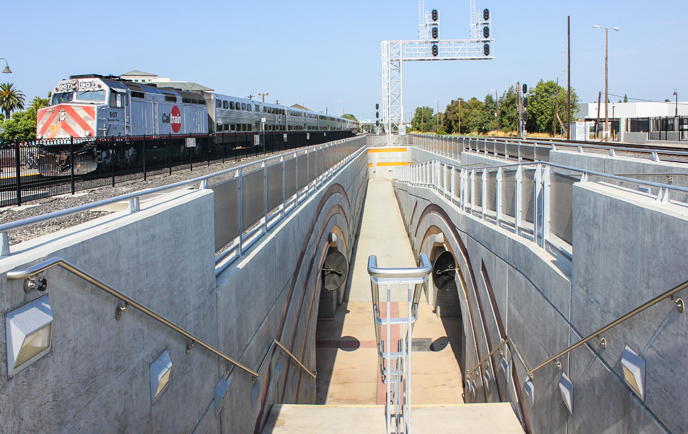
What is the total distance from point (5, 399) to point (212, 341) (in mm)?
3088

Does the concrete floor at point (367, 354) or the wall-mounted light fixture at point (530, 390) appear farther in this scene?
the concrete floor at point (367, 354)

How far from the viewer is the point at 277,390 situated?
9.12 meters

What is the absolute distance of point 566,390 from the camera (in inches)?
245

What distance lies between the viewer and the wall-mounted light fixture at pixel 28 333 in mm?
2895

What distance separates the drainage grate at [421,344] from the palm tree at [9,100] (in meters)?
72.7

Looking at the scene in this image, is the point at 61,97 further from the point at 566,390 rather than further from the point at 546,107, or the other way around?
the point at 546,107

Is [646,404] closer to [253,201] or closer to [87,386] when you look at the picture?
[87,386]

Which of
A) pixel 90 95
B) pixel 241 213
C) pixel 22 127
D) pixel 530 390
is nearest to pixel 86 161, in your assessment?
pixel 90 95

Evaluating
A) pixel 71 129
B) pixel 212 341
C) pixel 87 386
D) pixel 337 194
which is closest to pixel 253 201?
pixel 212 341

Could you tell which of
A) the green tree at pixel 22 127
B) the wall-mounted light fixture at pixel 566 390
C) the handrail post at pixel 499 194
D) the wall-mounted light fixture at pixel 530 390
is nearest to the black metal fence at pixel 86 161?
the handrail post at pixel 499 194

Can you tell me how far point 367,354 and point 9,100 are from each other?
7285 centimetres

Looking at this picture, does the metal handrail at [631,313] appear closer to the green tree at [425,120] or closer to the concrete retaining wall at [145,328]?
the concrete retaining wall at [145,328]

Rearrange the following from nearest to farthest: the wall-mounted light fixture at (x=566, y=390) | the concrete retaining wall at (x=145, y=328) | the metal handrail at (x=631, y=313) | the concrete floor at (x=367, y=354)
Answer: the concrete retaining wall at (x=145, y=328)
the metal handrail at (x=631, y=313)
the wall-mounted light fixture at (x=566, y=390)
the concrete floor at (x=367, y=354)

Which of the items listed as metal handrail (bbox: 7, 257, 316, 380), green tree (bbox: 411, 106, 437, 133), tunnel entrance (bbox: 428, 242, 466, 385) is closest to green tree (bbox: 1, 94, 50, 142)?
tunnel entrance (bbox: 428, 242, 466, 385)
